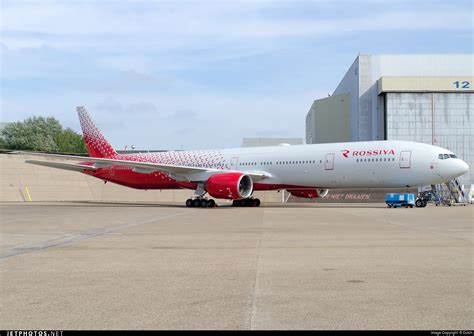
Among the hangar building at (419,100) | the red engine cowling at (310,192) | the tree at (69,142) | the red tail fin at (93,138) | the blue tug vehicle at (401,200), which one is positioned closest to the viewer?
the blue tug vehicle at (401,200)

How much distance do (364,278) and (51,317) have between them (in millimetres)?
3965

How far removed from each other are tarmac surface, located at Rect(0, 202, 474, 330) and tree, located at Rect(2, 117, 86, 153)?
7447 centimetres

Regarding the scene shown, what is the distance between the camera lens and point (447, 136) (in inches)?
2199

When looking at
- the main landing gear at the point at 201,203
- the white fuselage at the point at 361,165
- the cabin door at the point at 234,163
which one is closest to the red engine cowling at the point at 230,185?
the white fuselage at the point at 361,165

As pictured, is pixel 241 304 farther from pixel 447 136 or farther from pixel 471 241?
pixel 447 136

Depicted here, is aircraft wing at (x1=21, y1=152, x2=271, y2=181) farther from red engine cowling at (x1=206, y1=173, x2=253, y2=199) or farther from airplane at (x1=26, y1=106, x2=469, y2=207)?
red engine cowling at (x1=206, y1=173, x2=253, y2=199)

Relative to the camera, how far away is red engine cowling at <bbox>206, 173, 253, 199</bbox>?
30.8m

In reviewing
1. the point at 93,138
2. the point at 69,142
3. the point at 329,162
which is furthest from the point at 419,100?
the point at 69,142

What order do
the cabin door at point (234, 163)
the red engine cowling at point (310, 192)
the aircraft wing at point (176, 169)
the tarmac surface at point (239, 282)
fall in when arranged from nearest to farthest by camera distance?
the tarmac surface at point (239, 282)
the aircraft wing at point (176, 169)
the red engine cowling at point (310, 192)
the cabin door at point (234, 163)

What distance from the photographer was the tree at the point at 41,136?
83250 millimetres

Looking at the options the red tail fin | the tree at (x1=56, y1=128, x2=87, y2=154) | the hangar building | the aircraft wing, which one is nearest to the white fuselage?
the aircraft wing

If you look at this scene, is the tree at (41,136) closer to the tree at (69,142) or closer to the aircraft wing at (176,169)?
Answer: the tree at (69,142)

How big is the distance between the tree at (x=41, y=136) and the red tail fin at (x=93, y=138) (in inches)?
1650

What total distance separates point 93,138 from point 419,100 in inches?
1211
